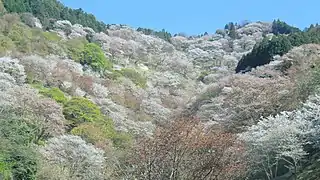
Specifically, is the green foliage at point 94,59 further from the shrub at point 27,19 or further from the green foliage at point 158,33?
the green foliage at point 158,33

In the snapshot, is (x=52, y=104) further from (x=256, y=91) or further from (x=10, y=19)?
(x=10, y=19)

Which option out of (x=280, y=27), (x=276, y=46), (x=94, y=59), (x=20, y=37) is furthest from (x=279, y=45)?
(x=280, y=27)

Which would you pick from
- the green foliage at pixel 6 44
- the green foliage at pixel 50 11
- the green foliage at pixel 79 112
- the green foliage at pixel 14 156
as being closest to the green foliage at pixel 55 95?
the green foliage at pixel 79 112

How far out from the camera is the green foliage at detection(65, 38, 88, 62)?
58662 millimetres

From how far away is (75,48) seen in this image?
60531mm

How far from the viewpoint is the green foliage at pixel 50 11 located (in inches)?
2538

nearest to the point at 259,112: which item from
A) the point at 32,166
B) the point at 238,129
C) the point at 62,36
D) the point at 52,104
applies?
the point at 238,129

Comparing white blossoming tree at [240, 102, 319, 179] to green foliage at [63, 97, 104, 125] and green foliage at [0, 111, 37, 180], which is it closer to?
green foliage at [0, 111, 37, 180]

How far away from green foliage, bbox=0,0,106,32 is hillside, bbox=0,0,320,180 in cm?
21

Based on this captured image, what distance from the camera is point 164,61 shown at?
243ft

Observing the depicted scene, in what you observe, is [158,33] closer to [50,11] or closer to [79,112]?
[50,11]

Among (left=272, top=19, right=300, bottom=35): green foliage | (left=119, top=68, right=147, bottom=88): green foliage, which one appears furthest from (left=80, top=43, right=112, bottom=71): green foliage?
(left=272, top=19, right=300, bottom=35): green foliage

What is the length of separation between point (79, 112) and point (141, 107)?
1221 cm

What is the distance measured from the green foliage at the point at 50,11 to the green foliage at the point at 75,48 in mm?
5788
